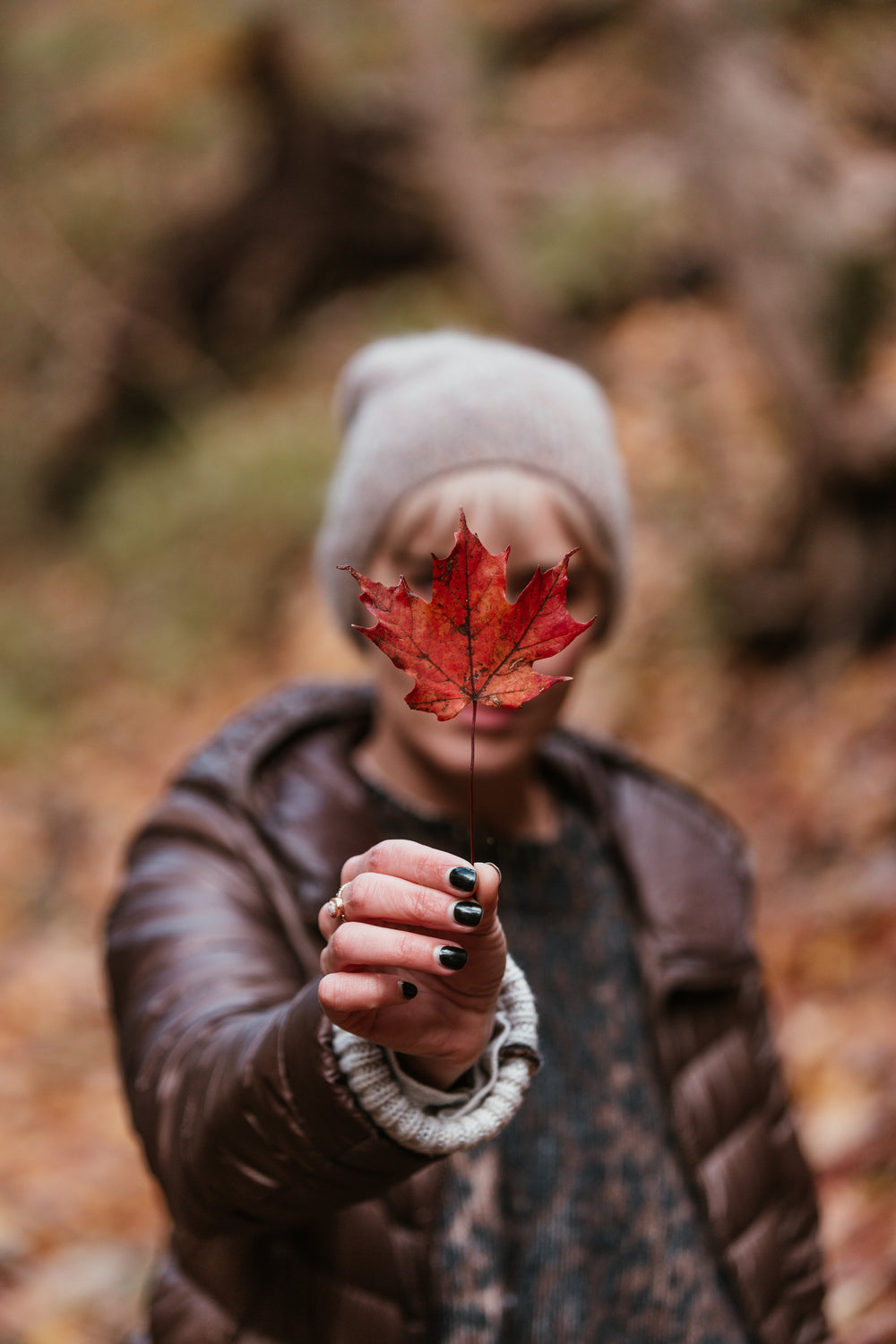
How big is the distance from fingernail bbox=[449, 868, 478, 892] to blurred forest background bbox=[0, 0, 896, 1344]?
75.3 inches

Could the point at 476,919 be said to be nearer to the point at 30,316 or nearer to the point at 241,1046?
the point at 241,1046

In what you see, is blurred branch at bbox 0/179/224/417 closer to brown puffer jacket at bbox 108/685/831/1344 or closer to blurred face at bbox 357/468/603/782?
brown puffer jacket at bbox 108/685/831/1344

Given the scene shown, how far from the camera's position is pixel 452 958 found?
2.45ft

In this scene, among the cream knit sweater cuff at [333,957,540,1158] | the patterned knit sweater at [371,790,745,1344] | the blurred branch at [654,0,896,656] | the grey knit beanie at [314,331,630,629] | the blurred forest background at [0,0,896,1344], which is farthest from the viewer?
the blurred branch at [654,0,896,656]

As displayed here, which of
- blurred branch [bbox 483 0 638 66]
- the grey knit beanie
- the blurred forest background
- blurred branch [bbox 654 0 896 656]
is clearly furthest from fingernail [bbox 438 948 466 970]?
blurred branch [bbox 483 0 638 66]

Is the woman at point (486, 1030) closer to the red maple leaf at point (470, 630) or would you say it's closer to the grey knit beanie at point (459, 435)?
the grey knit beanie at point (459, 435)

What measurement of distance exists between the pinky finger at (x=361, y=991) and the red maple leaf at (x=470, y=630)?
21cm

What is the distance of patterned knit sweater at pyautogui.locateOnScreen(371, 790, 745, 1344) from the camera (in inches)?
52.7

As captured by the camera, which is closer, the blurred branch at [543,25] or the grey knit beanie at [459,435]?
the grey knit beanie at [459,435]

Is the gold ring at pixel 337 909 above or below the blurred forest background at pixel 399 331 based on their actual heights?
below

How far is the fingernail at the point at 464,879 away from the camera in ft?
2.40

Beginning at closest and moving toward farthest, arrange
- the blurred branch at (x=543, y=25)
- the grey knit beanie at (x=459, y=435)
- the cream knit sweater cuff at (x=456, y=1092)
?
the cream knit sweater cuff at (x=456, y=1092) < the grey knit beanie at (x=459, y=435) < the blurred branch at (x=543, y=25)

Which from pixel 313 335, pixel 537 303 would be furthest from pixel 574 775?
pixel 313 335

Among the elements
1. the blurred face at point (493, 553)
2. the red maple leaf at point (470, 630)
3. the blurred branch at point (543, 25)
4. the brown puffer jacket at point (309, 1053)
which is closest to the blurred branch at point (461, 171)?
the blurred branch at point (543, 25)
